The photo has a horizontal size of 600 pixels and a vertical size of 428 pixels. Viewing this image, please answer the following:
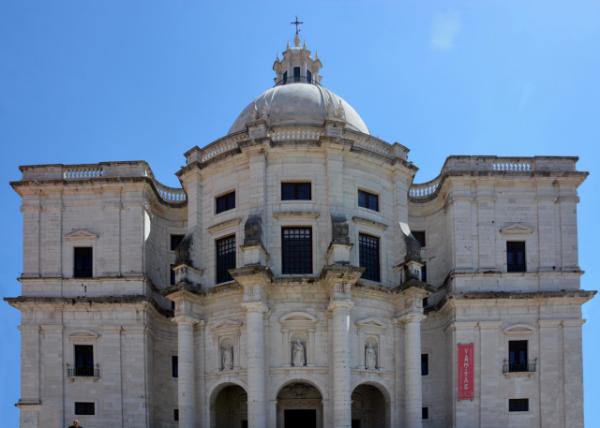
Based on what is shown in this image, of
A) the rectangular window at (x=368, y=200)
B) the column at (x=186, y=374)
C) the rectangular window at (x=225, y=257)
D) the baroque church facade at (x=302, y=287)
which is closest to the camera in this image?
the baroque church facade at (x=302, y=287)

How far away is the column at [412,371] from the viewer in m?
36.4

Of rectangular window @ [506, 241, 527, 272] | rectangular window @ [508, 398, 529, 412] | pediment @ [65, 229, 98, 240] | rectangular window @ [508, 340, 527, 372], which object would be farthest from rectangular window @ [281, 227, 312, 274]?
rectangular window @ [508, 398, 529, 412]

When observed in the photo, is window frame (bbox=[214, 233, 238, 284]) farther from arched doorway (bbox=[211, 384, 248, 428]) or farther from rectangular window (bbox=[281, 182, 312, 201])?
arched doorway (bbox=[211, 384, 248, 428])

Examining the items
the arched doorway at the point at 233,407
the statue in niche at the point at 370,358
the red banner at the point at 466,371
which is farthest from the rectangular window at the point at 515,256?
the arched doorway at the point at 233,407

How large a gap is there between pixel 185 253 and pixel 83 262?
6.30m

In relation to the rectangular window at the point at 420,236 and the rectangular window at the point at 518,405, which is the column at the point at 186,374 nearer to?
the rectangular window at the point at 420,236

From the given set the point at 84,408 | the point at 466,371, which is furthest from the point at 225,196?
the point at 466,371

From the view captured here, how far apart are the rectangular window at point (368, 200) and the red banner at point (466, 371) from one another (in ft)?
26.4

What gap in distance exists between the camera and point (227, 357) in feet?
121

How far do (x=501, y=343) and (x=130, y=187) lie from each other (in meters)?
20.4

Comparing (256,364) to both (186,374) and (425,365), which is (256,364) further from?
(425,365)

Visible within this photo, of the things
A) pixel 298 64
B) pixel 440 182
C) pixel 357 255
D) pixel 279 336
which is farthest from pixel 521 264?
pixel 298 64

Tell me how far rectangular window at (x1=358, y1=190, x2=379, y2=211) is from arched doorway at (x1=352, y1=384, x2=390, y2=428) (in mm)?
8812

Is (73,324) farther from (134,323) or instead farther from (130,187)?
(130,187)
